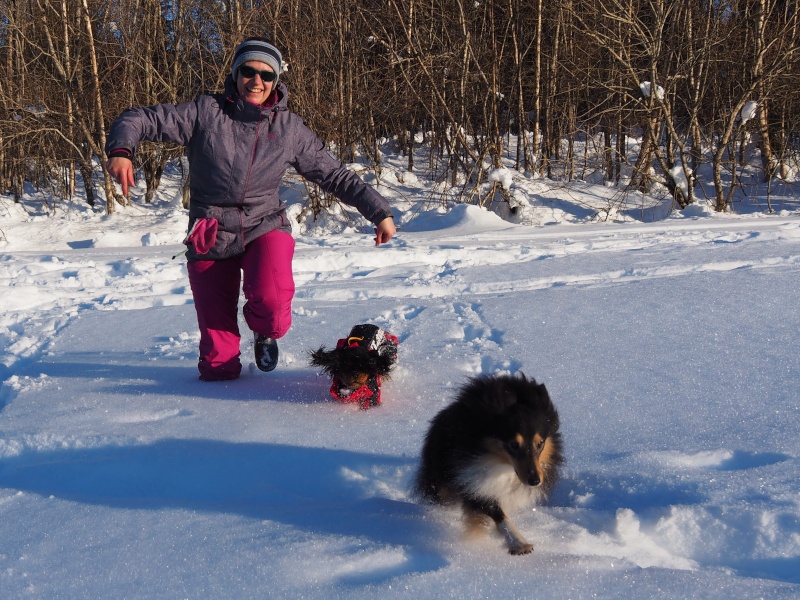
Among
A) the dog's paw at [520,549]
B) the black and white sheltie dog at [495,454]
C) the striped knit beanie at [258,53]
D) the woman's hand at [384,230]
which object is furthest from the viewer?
the woman's hand at [384,230]

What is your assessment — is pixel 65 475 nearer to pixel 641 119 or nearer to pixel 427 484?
pixel 427 484

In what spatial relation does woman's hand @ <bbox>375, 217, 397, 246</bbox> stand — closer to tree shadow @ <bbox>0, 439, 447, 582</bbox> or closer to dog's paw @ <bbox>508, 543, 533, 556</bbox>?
tree shadow @ <bbox>0, 439, 447, 582</bbox>

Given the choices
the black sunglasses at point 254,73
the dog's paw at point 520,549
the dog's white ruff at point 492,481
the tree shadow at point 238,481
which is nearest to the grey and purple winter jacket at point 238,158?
the black sunglasses at point 254,73

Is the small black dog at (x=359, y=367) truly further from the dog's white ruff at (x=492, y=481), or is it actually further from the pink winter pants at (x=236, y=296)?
the dog's white ruff at (x=492, y=481)

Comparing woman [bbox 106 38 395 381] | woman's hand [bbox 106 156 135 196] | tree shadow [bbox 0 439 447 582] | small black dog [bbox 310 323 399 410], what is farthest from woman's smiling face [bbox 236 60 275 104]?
tree shadow [bbox 0 439 447 582]

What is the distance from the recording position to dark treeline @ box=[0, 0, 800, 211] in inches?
456

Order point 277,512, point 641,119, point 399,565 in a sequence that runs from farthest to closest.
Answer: point 641,119, point 277,512, point 399,565

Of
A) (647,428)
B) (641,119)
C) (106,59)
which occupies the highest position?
(106,59)

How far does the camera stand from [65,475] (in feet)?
8.13

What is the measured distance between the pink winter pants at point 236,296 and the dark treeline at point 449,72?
350 inches

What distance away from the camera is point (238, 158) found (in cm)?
327

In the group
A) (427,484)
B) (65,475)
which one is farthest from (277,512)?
(65,475)

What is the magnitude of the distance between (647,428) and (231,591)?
1.63m

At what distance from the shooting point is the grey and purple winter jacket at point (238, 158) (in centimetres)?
322
